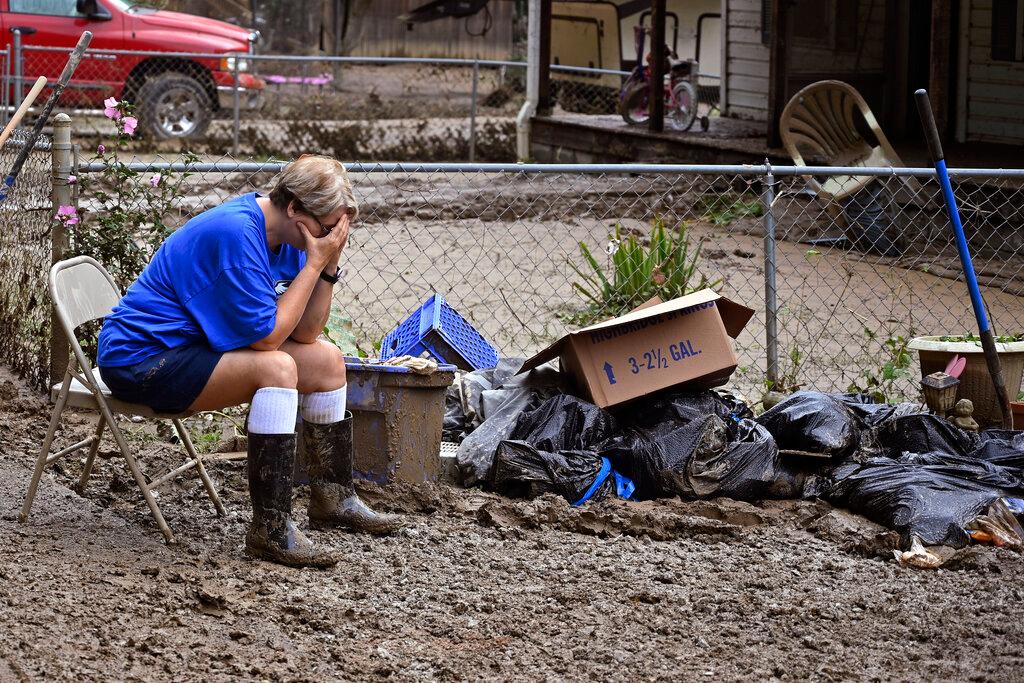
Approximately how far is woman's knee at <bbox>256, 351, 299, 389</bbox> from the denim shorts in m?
0.13

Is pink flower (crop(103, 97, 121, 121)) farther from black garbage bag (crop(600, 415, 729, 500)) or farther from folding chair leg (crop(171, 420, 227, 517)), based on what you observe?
black garbage bag (crop(600, 415, 729, 500))

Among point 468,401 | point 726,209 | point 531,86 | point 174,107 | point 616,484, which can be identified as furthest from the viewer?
point 531,86

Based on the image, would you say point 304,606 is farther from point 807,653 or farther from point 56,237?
point 56,237

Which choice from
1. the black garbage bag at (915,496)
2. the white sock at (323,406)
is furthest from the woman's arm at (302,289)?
the black garbage bag at (915,496)

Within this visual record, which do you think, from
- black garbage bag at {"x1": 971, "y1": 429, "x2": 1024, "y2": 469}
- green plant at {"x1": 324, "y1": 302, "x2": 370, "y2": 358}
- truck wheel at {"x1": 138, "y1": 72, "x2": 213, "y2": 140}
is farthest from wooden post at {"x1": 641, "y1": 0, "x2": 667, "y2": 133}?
black garbage bag at {"x1": 971, "y1": 429, "x2": 1024, "y2": 469}

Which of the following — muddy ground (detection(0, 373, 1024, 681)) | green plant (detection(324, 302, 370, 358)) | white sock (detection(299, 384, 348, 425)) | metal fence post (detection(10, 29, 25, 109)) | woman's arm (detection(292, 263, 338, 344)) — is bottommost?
muddy ground (detection(0, 373, 1024, 681))

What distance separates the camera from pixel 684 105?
1351 cm

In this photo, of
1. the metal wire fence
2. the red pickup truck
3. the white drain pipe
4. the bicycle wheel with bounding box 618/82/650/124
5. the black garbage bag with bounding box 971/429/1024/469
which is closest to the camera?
the black garbage bag with bounding box 971/429/1024/469

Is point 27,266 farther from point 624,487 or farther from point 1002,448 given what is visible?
point 1002,448

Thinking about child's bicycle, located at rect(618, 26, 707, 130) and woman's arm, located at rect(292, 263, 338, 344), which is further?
child's bicycle, located at rect(618, 26, 707, 130)

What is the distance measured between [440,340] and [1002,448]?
7.47 feet

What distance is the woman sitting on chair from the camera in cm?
368

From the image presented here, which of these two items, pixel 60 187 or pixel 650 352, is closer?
pixel 650 352

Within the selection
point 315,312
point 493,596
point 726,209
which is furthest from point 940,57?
point 493,596
